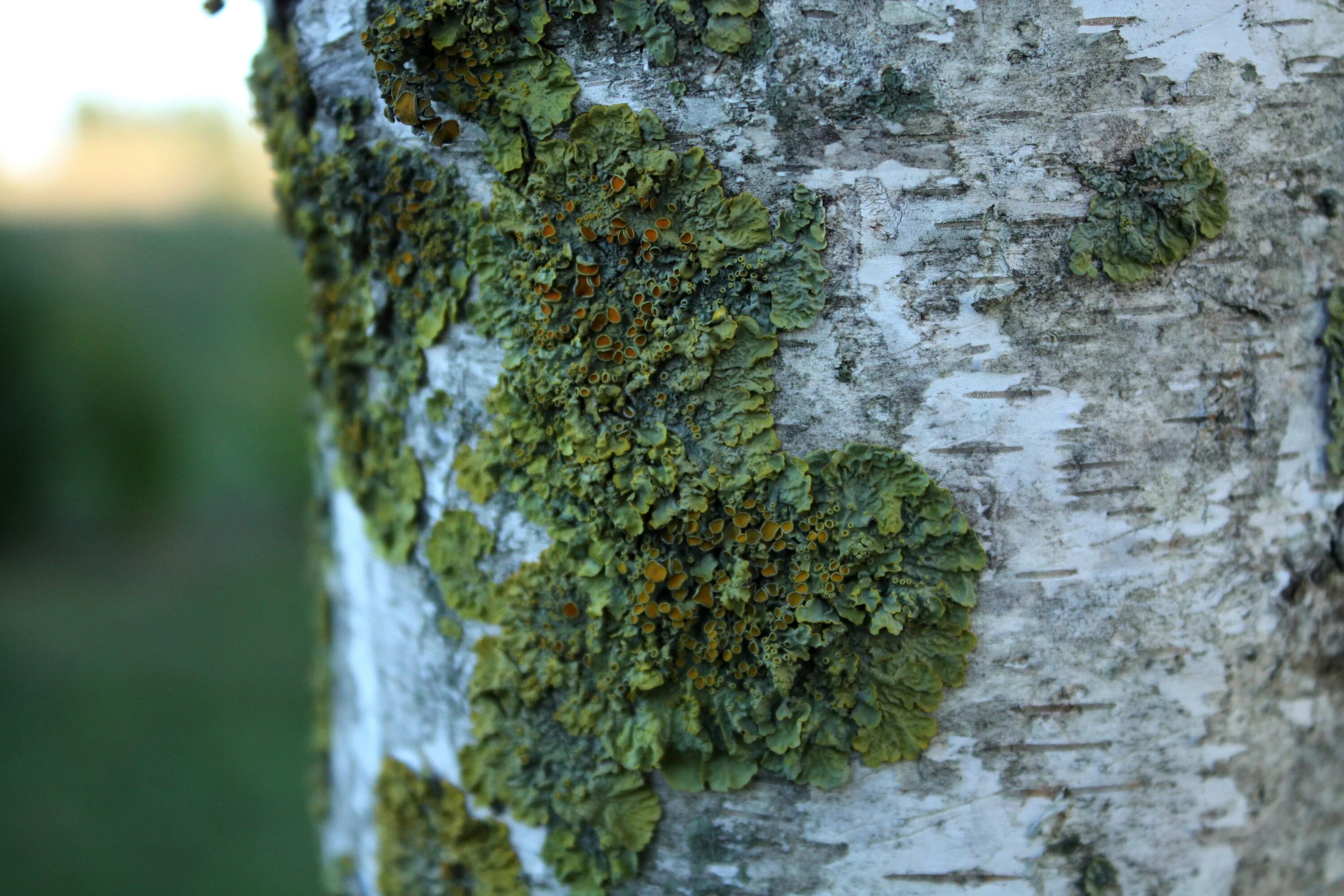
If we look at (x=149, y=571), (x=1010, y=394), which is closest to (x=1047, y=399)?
(x=1010, y=394)

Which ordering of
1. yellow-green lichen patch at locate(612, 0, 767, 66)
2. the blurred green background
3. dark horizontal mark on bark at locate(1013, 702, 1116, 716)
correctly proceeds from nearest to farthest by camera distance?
yellow-green lichen patch at locate(612, 0, 767, 66)
dark horizontal mark on bark at locate(1013, 702, 1116, 716)
the blurred green background

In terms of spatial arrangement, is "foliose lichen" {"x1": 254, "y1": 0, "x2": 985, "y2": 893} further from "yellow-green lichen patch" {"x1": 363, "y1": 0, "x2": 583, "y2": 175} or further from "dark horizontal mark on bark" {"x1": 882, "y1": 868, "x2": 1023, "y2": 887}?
"dark horizontal mark on bark" {"x1": 882, "y1": 868, "x2": 1023, "y2": 887}

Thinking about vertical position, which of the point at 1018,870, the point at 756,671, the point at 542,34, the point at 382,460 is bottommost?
the point at 1018,870

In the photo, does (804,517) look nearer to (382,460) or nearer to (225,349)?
(382,460)

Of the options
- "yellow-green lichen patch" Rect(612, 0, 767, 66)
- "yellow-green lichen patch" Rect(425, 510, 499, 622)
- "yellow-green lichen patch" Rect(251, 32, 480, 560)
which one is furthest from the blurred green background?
"yellow-green lichen patch" Rect(612, 0, 767, 66)

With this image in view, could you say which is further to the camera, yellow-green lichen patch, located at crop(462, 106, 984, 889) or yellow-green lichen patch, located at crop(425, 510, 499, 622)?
yellow-green lichen patch, located at crop(425, 510, 499, 622)

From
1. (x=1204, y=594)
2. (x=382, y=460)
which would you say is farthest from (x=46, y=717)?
(x=1204, y=594)

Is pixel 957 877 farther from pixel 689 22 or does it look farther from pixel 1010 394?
pixel 689 22
